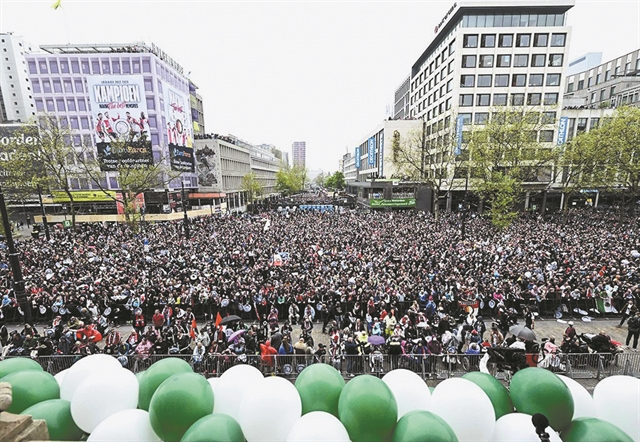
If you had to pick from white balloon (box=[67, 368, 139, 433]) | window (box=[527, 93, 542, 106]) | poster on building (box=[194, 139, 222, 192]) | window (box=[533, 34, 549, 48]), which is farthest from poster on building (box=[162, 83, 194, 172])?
window (box=[533, 34, 549, 48])

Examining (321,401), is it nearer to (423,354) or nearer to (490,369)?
(423,354)

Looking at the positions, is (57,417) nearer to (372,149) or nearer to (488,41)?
(488,41)

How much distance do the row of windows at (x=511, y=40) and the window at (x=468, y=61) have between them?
1439mm

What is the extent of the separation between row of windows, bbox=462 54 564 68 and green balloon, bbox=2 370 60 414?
5374cm

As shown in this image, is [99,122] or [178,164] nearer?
[99,122]

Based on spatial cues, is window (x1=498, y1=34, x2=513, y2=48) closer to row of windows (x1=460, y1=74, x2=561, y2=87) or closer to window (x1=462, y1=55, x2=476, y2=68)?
window (x1=462, y1=55, x2=476, y2=68)

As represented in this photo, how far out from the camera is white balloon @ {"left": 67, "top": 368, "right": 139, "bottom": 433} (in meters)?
3.75

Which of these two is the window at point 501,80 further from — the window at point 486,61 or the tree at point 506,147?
the tree at point 506,147

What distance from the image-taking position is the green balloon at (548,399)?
3.57 m

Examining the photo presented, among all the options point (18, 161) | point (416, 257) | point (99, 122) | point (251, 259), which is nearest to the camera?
point (416, 257)

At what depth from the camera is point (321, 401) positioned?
12.9ft

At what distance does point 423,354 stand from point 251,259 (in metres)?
13.7

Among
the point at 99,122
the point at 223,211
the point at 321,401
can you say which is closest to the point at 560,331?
the point at 321,401

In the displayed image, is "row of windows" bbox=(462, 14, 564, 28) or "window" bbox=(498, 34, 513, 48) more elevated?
"row of windows" bbox=(462, 14, 564, 28)
